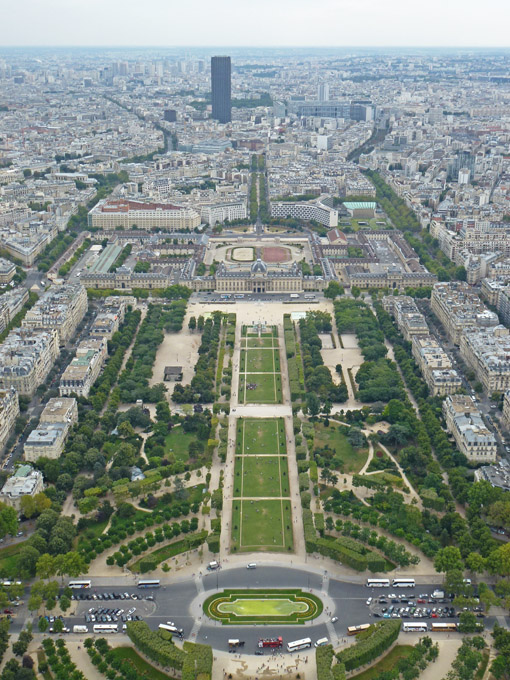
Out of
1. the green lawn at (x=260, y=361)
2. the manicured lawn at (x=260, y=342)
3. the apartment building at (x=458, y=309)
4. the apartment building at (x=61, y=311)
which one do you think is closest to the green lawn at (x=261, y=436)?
the green lawn at (x=260, y=361)

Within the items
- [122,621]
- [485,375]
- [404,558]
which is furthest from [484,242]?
[122,621]

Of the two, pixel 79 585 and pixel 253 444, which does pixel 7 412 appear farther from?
pixel 79 585

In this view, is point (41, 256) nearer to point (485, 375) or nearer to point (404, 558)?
point (485, 375)

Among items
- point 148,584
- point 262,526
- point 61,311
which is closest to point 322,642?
point 148,584

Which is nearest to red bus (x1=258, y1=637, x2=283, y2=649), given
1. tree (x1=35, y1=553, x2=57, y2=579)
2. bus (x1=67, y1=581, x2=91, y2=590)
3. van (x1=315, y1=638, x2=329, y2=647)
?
van (x1=315, y1=638, x2=329, y2=647)

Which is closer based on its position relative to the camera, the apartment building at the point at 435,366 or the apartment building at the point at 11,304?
the apartment building at the point at 435,366

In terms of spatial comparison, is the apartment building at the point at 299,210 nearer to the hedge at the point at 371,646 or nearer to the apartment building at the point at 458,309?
the apartment building at the point at 458,309

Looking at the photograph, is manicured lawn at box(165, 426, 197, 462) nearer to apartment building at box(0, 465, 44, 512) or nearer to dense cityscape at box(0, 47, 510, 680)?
dense cityscape at box(0, 47, 510, 680)
